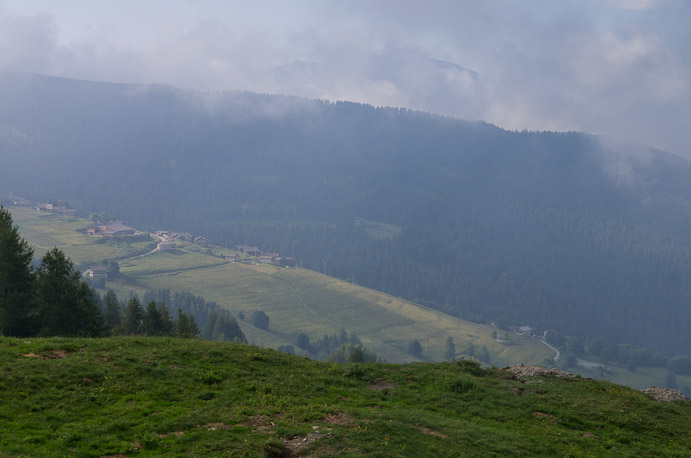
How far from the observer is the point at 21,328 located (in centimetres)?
4547

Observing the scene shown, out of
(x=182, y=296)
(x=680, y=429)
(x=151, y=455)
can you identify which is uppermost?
(x=680, y=429)

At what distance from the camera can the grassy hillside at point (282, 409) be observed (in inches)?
764

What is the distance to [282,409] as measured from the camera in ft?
76.6

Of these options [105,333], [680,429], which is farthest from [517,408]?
[105,333]

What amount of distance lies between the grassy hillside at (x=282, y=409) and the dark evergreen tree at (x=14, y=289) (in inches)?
782

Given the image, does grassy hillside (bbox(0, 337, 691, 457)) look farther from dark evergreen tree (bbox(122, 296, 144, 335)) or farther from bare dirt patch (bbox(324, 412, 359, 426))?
dark evergreen tree (bbox(122, 296, 144, 335))

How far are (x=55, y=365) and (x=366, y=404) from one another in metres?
15.6

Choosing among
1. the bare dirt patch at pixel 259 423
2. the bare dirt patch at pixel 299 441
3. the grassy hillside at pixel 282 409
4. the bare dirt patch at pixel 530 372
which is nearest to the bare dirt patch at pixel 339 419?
the grassy hillside at pixel 282 409

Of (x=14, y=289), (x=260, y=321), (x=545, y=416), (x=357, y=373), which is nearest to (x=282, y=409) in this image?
(x=357, y=373)

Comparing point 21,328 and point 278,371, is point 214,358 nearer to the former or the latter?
point 278,371

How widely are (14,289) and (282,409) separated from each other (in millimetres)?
36447

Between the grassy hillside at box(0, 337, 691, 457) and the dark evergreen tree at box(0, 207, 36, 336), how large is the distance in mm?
19870

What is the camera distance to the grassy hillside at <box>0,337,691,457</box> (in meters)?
19.4

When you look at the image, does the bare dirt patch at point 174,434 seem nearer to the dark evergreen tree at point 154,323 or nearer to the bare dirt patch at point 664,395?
the bare dirt patch at point 664,395
